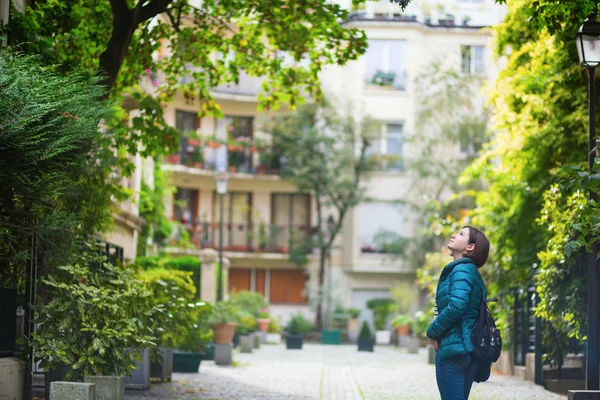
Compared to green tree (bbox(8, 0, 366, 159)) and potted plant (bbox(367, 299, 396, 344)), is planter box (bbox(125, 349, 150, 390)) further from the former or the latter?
potted plant (bbox(367, 299, 396, 344))

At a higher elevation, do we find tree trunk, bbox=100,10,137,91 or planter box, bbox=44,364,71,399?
tree trunk, bbox=100,10,137,91

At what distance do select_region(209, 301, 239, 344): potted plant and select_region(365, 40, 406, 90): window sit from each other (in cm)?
2582

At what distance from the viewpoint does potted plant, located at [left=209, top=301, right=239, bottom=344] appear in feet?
77.4

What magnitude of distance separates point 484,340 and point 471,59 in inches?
1605

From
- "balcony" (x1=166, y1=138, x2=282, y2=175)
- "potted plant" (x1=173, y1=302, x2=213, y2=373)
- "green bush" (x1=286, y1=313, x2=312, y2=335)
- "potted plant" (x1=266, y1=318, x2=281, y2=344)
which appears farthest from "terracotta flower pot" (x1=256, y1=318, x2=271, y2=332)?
"potted plant" (x1=173, y1=302, x2=213, y2=373)

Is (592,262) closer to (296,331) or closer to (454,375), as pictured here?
(454,375)

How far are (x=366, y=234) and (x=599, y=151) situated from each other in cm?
3629

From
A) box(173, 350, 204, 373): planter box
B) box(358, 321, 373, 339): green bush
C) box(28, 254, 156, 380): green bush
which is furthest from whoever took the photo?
box(358, 321, 373, 339): green bush

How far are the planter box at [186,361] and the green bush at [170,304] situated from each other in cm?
292

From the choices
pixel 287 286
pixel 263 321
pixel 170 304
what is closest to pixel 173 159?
pixel 287 286

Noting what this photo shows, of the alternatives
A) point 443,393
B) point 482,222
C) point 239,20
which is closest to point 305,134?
point 482,222

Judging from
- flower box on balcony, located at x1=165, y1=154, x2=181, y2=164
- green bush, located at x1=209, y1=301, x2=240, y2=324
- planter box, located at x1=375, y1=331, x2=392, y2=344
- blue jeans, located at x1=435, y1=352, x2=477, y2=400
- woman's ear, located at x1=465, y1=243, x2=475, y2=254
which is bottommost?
planter box, located at x1=375, y1=331, x2=392, y2=344

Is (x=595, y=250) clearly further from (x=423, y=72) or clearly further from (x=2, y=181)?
(x=423, y=72)

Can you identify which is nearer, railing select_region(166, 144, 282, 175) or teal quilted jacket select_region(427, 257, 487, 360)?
teal quilted jacket select_region(427, 257, 487, 360)
